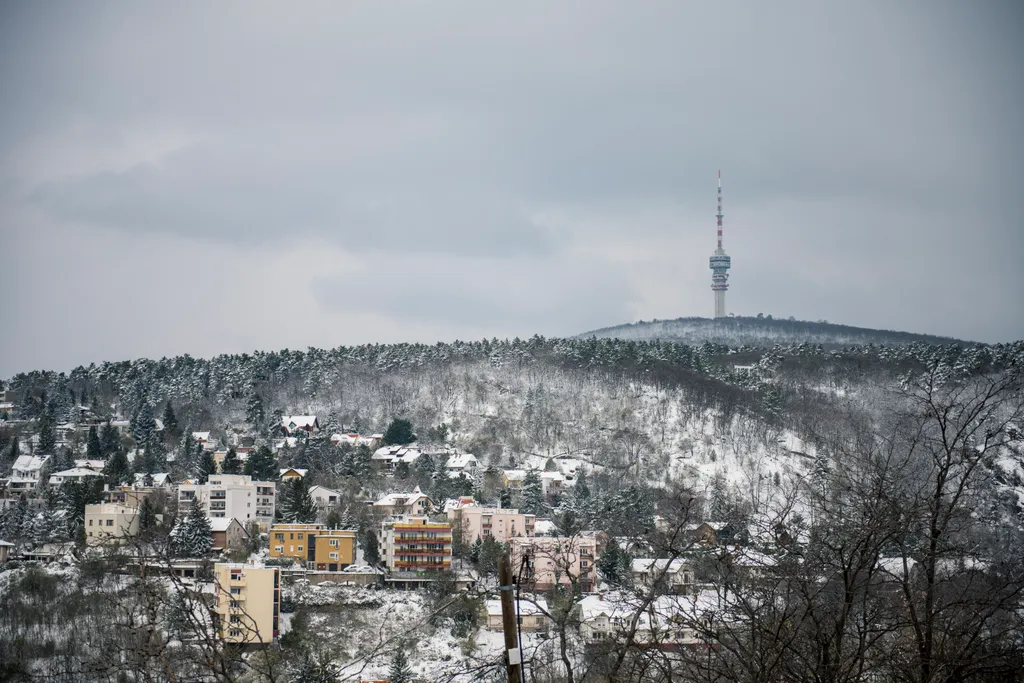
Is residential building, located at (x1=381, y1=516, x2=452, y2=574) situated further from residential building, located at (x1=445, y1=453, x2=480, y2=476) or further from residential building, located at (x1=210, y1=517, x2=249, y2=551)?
residential building, located at (x1=445, y1=453, x2=480, y2=476)

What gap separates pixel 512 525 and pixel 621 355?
1308 inches

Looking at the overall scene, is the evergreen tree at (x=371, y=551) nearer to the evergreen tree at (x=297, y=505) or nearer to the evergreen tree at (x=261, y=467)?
the evergreen tree at (x=297, y=505)

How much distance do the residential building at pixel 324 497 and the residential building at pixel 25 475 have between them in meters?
12.8

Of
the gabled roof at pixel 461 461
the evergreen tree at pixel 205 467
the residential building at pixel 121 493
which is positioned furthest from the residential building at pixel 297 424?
the residential building at pixel 121 493

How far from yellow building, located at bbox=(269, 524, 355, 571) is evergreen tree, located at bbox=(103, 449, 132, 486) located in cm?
1193

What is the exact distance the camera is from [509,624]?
539cm

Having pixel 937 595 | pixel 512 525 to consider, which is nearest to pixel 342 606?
pixel 512 525

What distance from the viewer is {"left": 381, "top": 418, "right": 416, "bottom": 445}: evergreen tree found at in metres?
59.1

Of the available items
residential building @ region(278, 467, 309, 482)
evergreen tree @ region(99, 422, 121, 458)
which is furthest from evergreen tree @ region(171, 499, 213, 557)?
evergreen tree @ region(99, 422, 121, 458)

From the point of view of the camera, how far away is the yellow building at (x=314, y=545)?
37469 mm

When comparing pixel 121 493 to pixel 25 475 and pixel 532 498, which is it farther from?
pixel 532 498

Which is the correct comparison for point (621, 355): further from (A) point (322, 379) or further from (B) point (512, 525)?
(B) point (512, 525)

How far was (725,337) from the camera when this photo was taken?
118750 millimetres

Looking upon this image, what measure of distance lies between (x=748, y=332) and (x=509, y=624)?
12066 cm
